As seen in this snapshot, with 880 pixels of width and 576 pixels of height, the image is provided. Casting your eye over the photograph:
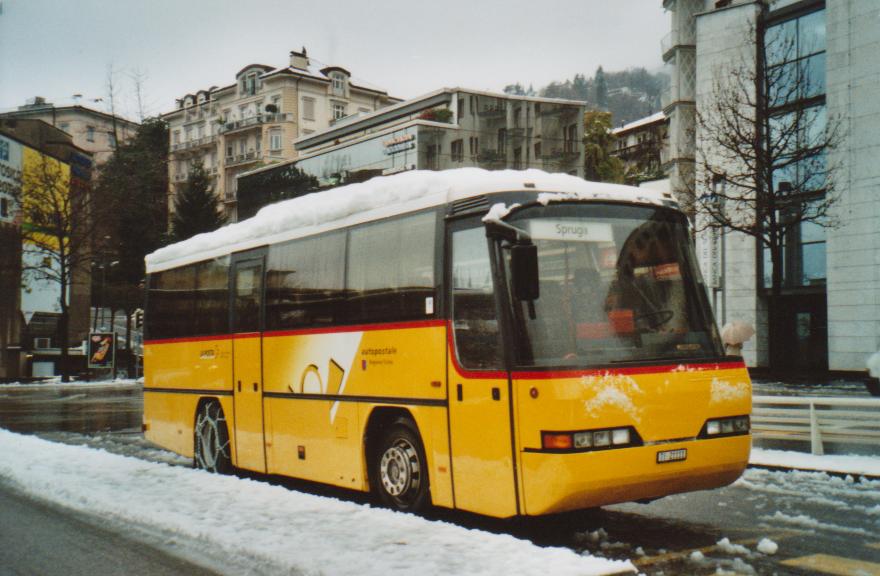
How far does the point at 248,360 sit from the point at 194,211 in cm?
6175

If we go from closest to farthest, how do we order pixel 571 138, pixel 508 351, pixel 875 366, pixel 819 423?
pixel 508 351, pixel 819 423, pixel 875 366, pixel 571 138

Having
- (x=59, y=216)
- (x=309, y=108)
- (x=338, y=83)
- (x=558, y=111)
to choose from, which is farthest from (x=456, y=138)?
(x=59, y=216)

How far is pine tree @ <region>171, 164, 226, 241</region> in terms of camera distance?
70250mm

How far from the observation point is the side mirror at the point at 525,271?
7.08 meters

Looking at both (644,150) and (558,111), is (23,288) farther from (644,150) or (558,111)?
(644,150)

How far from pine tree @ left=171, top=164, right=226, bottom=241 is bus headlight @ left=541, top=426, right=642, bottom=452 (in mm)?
65703

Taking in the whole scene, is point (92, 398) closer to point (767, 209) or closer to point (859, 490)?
point (767, 209)

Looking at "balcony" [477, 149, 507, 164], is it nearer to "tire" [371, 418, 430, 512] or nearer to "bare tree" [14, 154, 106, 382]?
"bare tree" [14, 154, 106, 382]

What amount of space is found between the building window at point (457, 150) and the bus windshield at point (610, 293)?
2453 inches

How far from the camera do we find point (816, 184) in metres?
34.9

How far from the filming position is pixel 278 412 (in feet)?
35.4

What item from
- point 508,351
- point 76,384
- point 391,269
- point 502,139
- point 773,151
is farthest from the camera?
point 502,139

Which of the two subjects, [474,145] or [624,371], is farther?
[474,145]


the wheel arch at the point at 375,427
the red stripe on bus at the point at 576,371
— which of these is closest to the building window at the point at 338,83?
the wheel arch at the point at 375,427
